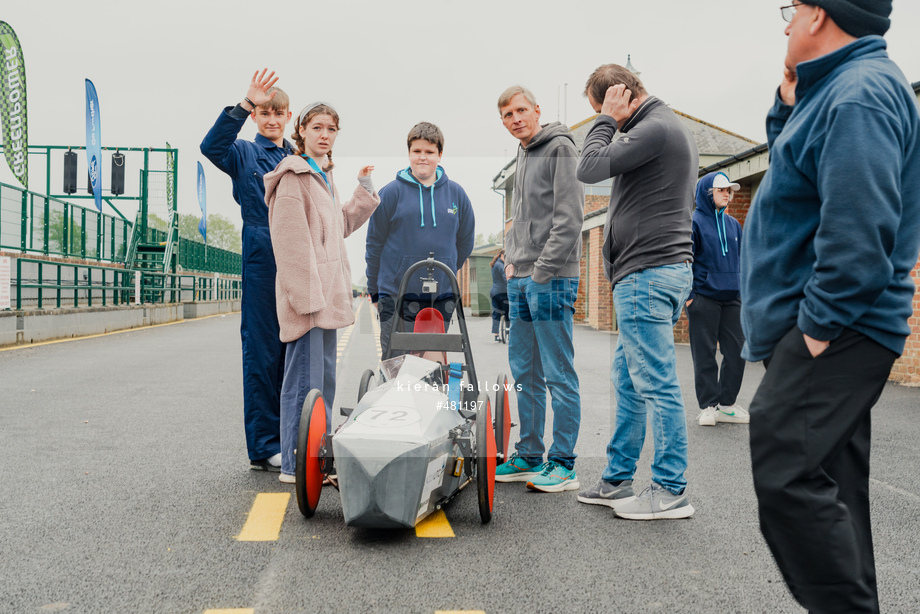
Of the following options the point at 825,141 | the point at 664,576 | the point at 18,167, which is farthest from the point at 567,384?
the point at 18,167

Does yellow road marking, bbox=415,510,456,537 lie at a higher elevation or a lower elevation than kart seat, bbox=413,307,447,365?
lower

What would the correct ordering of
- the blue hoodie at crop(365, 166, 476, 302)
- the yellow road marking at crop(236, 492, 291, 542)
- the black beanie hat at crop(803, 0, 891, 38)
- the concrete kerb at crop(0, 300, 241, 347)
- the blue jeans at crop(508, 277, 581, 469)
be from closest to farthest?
the black beanie hat at crop(803, 0, 891, 38)
the yellow road marking at crop(236, 492, 291, 542)
the blue jeans at crop(508, 277, 581, 469)
the blue hoodie at crop(365, 166, 476, 302)
the concrete kerb at crop(0, 300, 241, 347)

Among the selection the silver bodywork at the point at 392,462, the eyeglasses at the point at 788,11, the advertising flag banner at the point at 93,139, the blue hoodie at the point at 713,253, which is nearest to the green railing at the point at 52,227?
the advertising flag banner at the point at 93,139

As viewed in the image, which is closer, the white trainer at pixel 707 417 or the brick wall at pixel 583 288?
the white trainer at pixel 707 417

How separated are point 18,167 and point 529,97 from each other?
47.9ft

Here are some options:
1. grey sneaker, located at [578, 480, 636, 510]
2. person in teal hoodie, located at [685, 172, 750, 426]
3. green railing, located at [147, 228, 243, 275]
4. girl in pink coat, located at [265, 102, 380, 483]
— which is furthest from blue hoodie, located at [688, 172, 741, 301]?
green railing, located at [147, 228, 243, 275]

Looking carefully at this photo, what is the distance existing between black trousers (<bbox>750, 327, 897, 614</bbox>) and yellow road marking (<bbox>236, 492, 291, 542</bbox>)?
2.06 meters

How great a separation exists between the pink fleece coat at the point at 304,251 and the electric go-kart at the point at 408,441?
0.40 metres

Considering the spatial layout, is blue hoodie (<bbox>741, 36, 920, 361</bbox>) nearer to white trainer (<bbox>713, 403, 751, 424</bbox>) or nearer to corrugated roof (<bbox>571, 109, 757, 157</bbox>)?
white trainer (<bbox>713, 403, 751, 424</bbox>)

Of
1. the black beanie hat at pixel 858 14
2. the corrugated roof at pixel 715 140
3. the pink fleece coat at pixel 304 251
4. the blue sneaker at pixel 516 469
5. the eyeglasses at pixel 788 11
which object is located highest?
the corrugated roof at pixel 715 140

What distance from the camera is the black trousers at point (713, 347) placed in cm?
648

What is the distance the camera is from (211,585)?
265 cm

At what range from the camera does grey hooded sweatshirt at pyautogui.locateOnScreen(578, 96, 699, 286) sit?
3.50 meters

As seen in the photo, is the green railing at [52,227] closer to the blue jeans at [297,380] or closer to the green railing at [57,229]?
the green railing at [57,229]
